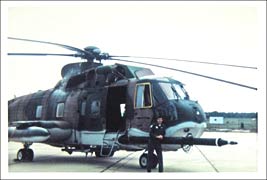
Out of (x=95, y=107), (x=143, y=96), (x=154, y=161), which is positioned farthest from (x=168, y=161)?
(x=95, y=107)

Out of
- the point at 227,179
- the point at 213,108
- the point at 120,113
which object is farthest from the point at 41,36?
the point at 227,179

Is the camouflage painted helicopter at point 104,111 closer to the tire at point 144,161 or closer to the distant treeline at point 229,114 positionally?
the tire at point 144,161

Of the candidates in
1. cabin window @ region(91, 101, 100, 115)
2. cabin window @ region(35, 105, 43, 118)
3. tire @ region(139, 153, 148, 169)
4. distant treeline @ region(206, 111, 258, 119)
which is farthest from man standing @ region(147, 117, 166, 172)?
cabin window @ region(35, 105, 43, 118)

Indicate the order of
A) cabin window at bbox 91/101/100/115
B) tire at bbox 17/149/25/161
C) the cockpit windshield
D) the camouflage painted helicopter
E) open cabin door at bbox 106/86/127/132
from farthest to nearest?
tire at bbox 17/149/25/161
cabin window at bbox 91/101/100/115
open cabin door at bbox 106/86/127/132
the cockpit windshield
the camouflage painted helicopter

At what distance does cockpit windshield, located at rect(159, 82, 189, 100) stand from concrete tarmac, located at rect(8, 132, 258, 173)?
738 millimetres

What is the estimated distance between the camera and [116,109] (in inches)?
294

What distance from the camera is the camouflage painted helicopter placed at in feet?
22.1

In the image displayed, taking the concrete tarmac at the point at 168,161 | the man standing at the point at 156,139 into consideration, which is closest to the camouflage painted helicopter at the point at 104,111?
the man standing at the point at 156,139

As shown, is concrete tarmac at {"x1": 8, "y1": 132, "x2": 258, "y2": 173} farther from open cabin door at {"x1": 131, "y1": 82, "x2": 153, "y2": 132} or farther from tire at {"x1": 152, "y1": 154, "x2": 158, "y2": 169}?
open cabin door at {"x1": 131, "y1": 82, "x2": 153, "y2": 132}

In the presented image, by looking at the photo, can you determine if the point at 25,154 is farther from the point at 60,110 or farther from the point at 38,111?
the point at 60,110

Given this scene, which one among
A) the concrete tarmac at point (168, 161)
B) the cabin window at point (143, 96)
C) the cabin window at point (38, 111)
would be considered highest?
the cabin window at point (143, 96)

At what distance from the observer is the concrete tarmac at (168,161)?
6742 millimetres

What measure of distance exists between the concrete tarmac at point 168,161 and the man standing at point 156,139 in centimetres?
30

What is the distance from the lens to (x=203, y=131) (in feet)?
22.4
